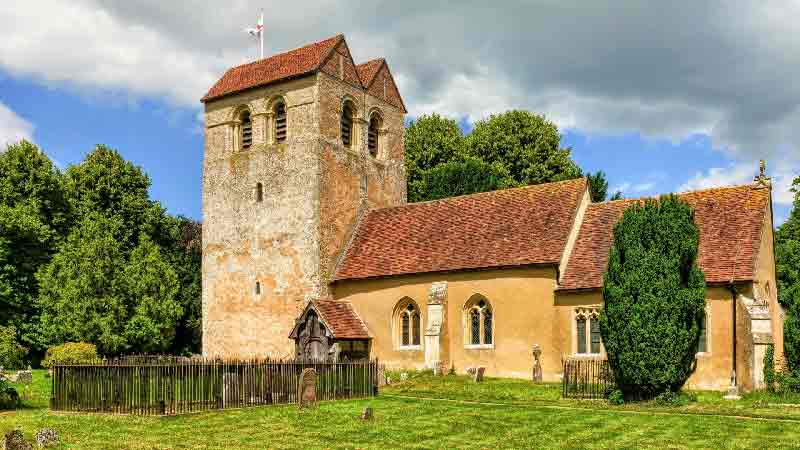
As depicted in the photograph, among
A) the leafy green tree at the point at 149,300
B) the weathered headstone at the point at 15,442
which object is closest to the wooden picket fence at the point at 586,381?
the weathered headstone at the point at 15,442

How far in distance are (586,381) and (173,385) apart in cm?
1301

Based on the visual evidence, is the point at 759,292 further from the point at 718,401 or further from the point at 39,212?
the point at 39,212

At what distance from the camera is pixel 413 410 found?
22.0m

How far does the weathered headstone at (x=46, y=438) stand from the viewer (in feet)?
51.2

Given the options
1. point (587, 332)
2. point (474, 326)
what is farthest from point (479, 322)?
point (587, 332)

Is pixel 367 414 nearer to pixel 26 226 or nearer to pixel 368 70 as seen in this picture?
pixel 368 70

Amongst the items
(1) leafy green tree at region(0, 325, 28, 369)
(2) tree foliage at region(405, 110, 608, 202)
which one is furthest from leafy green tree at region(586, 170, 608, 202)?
(1) leafy green tree at region(0, 325, 28, 369)

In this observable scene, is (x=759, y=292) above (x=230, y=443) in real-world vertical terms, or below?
above

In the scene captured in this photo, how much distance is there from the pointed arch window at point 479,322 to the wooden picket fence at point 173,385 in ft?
32.0

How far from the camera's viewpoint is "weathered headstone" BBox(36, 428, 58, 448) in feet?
51.2

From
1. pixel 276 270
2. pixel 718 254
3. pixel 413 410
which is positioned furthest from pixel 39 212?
pixel 718 254

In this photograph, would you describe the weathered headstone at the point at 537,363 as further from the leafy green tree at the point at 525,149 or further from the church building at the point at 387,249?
the leafy green tree at the point at 525,149

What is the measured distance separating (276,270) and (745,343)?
20501 mm

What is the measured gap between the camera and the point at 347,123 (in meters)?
40.1
